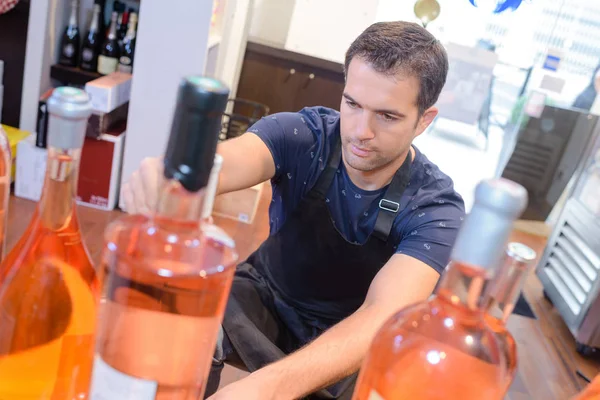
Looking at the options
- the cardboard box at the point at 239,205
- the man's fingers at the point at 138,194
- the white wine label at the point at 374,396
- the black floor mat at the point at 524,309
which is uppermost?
the man's fingers at the point at 138,194

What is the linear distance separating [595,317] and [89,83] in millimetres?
2328

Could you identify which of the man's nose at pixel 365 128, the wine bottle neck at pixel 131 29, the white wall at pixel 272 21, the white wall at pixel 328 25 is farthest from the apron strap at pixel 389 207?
the white wall at pixel 272 21

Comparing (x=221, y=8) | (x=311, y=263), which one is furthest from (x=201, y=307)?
(x=221, y=8)

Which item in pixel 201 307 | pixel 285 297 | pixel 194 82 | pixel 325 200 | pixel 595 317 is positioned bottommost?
pixel 595 317

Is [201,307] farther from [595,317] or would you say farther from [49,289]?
[595,317]

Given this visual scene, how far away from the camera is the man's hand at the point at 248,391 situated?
0.51 meters

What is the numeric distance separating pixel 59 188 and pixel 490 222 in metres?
0.31

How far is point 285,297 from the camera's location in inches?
48.3

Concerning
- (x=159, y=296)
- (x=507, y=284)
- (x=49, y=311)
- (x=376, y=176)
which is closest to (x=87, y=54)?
(x=376, y=176)

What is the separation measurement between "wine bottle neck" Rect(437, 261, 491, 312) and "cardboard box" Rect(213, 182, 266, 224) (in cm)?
240

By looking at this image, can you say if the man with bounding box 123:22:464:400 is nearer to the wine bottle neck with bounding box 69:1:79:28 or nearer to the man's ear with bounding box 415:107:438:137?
the man's ear with bounding box 415:107:438:137

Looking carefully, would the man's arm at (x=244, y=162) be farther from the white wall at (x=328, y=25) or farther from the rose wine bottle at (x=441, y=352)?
the white wall at (x=328, y=25)

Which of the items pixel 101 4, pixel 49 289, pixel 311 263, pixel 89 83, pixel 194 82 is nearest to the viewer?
pixel 194 82

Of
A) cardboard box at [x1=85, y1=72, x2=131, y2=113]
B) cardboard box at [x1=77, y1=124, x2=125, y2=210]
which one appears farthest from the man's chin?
cardboard box at [x1=77, y1=124, x2=125, y2=210]
